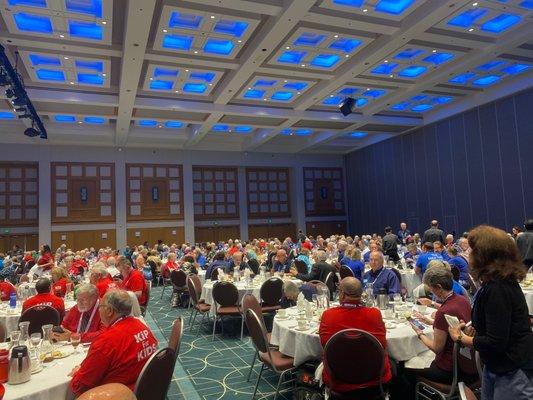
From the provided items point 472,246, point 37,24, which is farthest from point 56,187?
point 472,246

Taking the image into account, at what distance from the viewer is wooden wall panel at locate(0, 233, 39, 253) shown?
778 inches

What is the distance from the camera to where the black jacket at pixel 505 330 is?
2.24 m

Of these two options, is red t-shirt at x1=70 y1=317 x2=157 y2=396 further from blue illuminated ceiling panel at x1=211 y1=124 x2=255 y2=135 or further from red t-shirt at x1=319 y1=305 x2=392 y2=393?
blue illuminated ceiling panel at x1=211 y1=124 x2=255 y2=135

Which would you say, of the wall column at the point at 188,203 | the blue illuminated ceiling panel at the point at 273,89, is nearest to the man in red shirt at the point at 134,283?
the blue illuminated ceiling panel at the point at 273,89

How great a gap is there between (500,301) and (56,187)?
2217 cm

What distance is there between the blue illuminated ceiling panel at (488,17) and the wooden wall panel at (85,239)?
18.1 m

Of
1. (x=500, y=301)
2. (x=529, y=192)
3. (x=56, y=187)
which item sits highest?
(x=56, y=187)

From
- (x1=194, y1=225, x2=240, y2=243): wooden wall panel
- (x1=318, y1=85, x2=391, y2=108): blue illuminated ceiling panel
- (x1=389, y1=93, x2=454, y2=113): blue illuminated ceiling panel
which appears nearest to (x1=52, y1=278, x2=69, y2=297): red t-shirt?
(x1=318, y1=85, x2=391, y2=108): blue illuminated ceiling panel

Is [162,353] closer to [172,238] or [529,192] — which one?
[529,192]

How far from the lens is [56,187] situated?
20812 mm

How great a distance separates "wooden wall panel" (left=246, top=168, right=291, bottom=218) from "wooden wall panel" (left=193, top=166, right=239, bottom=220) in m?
0.95

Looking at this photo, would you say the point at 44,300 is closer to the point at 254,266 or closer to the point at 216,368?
the point at 216,368

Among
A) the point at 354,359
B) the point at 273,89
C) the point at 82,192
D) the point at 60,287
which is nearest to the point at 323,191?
the point at 273,89

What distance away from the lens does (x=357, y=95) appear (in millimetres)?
16406
